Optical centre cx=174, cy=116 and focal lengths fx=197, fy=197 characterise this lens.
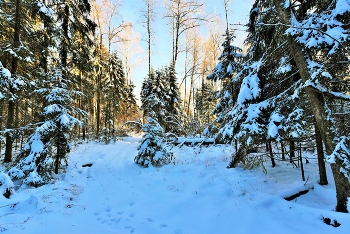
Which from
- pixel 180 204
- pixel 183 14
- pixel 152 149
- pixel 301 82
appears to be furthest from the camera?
pixel 183 14

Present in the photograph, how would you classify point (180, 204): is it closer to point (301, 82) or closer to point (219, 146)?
point (301, 82)

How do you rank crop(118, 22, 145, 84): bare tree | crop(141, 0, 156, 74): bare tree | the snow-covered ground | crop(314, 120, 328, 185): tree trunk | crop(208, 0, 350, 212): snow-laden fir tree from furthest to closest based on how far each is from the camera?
crop(118, 22, 145, 84): bare tree → crop(141, 0, 156, 74): bare tree → crop(314, 120, 328, 185): tree trunk → the snow-covered ground → crop(208, 0, 350, 212): snow-laden fir tree

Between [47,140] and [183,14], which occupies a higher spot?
[183,14]

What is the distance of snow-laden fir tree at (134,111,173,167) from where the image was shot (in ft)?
27.0

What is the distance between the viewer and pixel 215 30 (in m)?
22.0

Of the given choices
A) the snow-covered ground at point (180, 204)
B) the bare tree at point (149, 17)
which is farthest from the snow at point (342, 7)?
the bare tree at point (149, 17)

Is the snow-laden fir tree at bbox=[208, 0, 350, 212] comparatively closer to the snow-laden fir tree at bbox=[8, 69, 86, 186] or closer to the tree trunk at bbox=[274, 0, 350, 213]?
the tree trunk at bbox=[274, 0, 350, 213]

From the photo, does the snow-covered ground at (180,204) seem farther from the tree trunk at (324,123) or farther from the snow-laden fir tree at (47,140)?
the snow-laden fir tree at (47,140)

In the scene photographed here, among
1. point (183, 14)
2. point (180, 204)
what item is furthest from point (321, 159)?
point (183, 14)

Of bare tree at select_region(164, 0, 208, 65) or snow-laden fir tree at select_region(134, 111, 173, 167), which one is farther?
bare tree at select_region(164, 0, 208, 65)

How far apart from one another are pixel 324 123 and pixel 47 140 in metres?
7.60

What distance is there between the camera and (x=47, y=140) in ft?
21.6

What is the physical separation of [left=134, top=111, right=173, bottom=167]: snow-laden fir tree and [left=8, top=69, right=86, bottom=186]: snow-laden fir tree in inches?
113

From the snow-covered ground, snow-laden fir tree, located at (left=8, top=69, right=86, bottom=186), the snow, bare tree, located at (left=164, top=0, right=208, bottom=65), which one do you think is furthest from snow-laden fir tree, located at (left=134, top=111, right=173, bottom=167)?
bare tree, located at (left=164, top=0, right=208, bottom=65)
